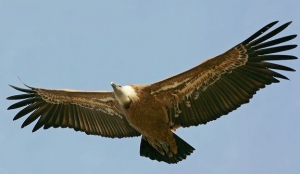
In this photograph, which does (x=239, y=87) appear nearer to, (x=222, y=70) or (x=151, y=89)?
(x=222, y=70)

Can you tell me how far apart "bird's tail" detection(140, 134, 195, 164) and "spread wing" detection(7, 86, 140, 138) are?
2.47 feet

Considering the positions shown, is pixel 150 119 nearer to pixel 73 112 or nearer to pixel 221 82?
pixel 221 82

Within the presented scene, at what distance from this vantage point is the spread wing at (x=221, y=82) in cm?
1436

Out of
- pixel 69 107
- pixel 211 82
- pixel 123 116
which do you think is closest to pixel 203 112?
pixel 211 82

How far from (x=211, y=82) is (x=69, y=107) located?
3087 millimetres

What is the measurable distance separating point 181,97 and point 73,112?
243 centimetres

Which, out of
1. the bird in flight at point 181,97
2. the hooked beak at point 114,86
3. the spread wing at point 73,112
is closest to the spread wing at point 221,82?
the bird in flight at point 181,97

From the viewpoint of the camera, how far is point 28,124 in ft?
53.3

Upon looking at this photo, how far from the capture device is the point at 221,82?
14.8 m

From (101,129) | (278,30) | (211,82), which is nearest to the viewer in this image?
(278,30)

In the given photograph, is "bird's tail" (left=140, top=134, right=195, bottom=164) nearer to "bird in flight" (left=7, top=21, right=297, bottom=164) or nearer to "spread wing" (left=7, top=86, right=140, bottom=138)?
"bird in flight" (left=7, top=21, right=297, bottom=164)

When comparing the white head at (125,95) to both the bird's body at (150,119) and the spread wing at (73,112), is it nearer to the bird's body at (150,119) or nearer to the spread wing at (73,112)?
the bird's body at (150,119)

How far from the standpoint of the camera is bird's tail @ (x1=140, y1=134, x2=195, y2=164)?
15.0 meters

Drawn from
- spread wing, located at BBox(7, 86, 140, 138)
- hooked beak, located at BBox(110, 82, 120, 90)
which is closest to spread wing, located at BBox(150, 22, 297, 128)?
hooked beak, located at BBox(110, 82, 120, 90)
